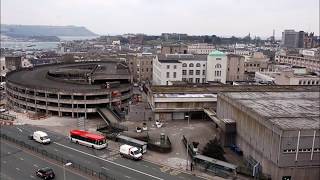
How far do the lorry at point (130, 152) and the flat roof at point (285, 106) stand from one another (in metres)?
20.0

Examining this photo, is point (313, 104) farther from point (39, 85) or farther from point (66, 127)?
point (39, 85)

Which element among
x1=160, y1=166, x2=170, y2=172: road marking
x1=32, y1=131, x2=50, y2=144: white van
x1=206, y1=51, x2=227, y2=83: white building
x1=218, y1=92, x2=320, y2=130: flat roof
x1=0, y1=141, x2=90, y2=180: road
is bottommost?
x1=0, y1=141, x2=90, y2=180: road

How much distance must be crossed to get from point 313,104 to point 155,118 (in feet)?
115

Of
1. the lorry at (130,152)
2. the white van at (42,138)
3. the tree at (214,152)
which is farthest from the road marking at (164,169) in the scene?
the white van at (42,138)

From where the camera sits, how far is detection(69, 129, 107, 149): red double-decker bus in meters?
65.7

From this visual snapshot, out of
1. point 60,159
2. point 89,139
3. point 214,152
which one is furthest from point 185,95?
point 60,159

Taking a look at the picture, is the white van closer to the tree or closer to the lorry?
the lorry

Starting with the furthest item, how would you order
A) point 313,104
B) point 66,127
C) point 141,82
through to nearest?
point 141,82 < point 66,127 < point 313,104

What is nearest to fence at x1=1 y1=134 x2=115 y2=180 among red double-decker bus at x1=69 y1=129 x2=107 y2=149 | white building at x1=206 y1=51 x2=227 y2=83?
red double-decker bus at x1=69 y1=129 x2=107 y2=149

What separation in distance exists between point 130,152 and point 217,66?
70.1m

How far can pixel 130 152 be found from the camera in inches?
2392

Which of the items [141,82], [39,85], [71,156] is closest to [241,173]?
[71,156]

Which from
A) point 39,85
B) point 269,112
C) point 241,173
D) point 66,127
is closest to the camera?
point 241,173

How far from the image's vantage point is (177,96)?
87188 mm
